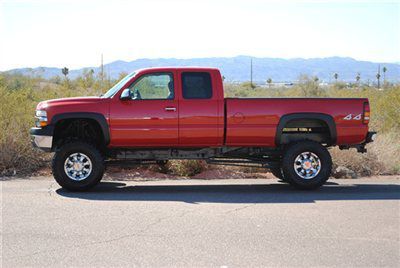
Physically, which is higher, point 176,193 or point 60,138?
point 60,138

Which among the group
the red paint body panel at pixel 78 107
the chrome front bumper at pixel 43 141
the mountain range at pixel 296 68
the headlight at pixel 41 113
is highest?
the mountain range at pixel 296 68

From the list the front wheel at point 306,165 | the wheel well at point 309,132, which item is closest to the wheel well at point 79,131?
the wheel well at point 309,132

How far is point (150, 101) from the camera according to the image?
1034 centimetres

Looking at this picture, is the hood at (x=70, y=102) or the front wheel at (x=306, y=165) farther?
the front wheel at (x=306, y=165)

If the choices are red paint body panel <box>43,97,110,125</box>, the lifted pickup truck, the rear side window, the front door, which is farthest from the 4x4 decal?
red paint body panel <box>43,97,110,125</box>

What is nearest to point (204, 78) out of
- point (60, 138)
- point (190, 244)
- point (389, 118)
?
point (60, 138)

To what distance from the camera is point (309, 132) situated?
11000 mm

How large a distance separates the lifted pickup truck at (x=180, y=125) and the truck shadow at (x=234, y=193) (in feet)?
1.18

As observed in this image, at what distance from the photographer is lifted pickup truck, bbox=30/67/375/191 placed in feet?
33.6

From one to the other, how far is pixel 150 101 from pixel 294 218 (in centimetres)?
362

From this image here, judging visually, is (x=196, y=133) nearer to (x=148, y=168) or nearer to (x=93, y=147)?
(x=93, y=147)

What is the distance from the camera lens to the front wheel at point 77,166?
33.4 ft

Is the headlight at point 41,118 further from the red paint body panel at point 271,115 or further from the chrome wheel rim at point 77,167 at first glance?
the red paint body panel at point 271,115

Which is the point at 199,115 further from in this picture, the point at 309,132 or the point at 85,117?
the point at 309,132
